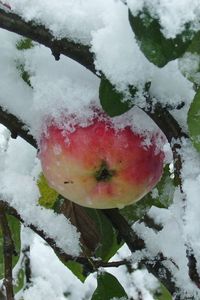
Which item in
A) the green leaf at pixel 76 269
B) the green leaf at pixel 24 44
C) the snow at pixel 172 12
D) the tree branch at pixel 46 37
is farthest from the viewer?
the green leaf at pixel 76 269

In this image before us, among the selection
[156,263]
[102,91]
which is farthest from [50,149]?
[156,263]

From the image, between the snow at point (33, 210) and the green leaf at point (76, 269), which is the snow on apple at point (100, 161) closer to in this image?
the snow at point (33, 210)

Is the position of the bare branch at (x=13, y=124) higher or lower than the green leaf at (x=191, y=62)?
higher

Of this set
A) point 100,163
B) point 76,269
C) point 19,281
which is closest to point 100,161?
point 100,163

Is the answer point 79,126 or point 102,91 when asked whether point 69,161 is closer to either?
point 79,126

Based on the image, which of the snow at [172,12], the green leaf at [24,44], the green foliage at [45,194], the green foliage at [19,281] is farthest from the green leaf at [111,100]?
the green foliage at [19,281]

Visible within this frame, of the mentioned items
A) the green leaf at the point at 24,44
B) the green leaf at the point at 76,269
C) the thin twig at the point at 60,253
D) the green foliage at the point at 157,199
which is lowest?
the thin twig at the point at 60,253
